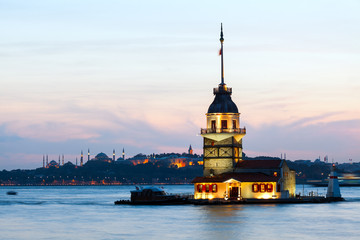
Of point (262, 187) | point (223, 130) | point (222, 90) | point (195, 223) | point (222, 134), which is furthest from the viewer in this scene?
point (222, 90)

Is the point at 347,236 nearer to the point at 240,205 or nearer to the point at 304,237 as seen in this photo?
the point at 304,237

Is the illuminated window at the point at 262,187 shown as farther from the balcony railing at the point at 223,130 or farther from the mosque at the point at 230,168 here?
the balcony railing at the point at 223,130

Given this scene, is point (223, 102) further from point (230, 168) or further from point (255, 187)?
point (255, 187)

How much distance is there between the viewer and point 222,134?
10438 centimetres

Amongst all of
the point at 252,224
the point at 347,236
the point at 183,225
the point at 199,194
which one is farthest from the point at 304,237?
the point at 199,194

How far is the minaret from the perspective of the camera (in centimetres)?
10462

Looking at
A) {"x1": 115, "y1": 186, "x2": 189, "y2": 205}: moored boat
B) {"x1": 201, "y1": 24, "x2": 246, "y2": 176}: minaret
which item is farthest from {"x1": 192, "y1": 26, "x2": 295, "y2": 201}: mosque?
{"x1": 115, "y1": 186, "x2": 189, "y2": 205}: moored boat

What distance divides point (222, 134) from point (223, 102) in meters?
4.67

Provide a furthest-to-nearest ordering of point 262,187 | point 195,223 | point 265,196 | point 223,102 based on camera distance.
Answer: point 223,102 → point 265,196 → point 262,187 → point 195,223

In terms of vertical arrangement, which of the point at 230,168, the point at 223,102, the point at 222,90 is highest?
the point at 222,90

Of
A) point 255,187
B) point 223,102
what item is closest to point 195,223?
point 255,187

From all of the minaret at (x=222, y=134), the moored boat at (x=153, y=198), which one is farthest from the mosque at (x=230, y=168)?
the moored boat at (x=153, y=198)

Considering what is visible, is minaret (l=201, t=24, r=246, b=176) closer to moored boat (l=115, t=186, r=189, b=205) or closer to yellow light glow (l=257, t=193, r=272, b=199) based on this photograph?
yellow light glow (l=257, t=193, r=272, b=199)

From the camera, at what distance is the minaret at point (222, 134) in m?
105
